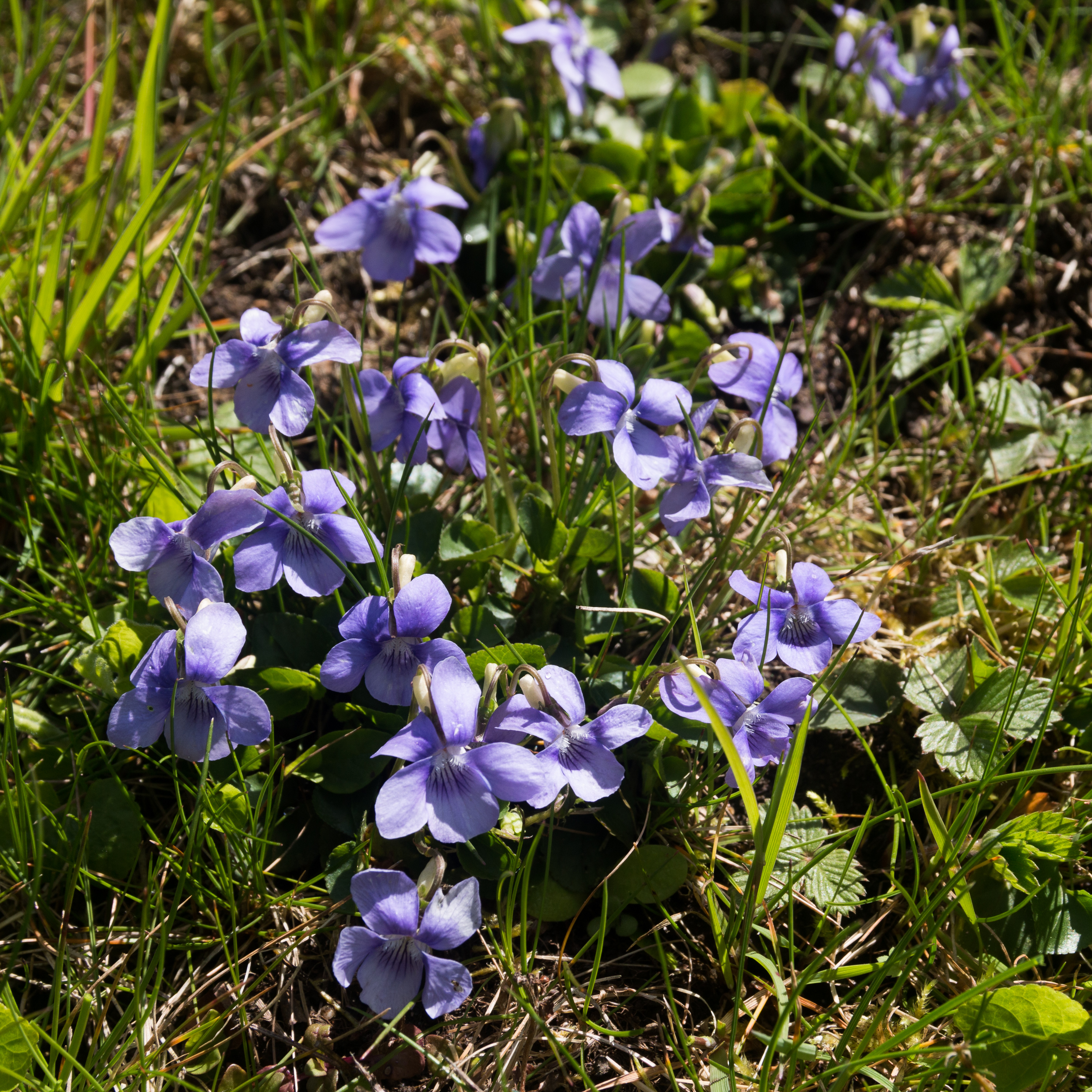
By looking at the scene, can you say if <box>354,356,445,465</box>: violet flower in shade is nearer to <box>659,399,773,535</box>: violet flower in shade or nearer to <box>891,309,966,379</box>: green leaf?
<box>659,399,773,535</box>: violet flower in shade

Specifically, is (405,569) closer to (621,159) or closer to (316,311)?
(316,311)

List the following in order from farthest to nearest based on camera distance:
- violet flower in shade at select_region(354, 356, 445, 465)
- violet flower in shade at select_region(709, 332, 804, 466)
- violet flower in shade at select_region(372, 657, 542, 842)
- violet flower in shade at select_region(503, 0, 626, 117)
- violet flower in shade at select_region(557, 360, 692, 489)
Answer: violet flower in shade at select_region(503, 0, 626, 117) → violet flower in shade at select_region(709, 332, 804, 466) → violet flower in shade at select_region(354, 356, 445, 465) → violet flower in shade at select_region(557, 360, 692, 489) → violet flower in shade at select_region(372, 657, 542, 842)

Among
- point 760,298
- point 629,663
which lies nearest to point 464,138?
point 760,298

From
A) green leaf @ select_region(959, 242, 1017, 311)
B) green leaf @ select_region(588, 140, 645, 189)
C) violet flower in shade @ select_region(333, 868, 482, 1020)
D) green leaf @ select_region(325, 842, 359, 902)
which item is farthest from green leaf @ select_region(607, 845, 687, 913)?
green leaf @ select_region(588, 140, 645, 189)

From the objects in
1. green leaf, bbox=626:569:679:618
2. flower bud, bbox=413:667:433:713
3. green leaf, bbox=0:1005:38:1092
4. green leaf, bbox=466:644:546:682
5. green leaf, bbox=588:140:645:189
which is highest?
green leaf, bbox=588:140:645:189

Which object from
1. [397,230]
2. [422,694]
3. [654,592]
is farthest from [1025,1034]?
[397,230]

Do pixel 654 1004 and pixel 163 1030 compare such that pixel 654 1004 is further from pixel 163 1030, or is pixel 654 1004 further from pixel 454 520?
pixel 454 520
